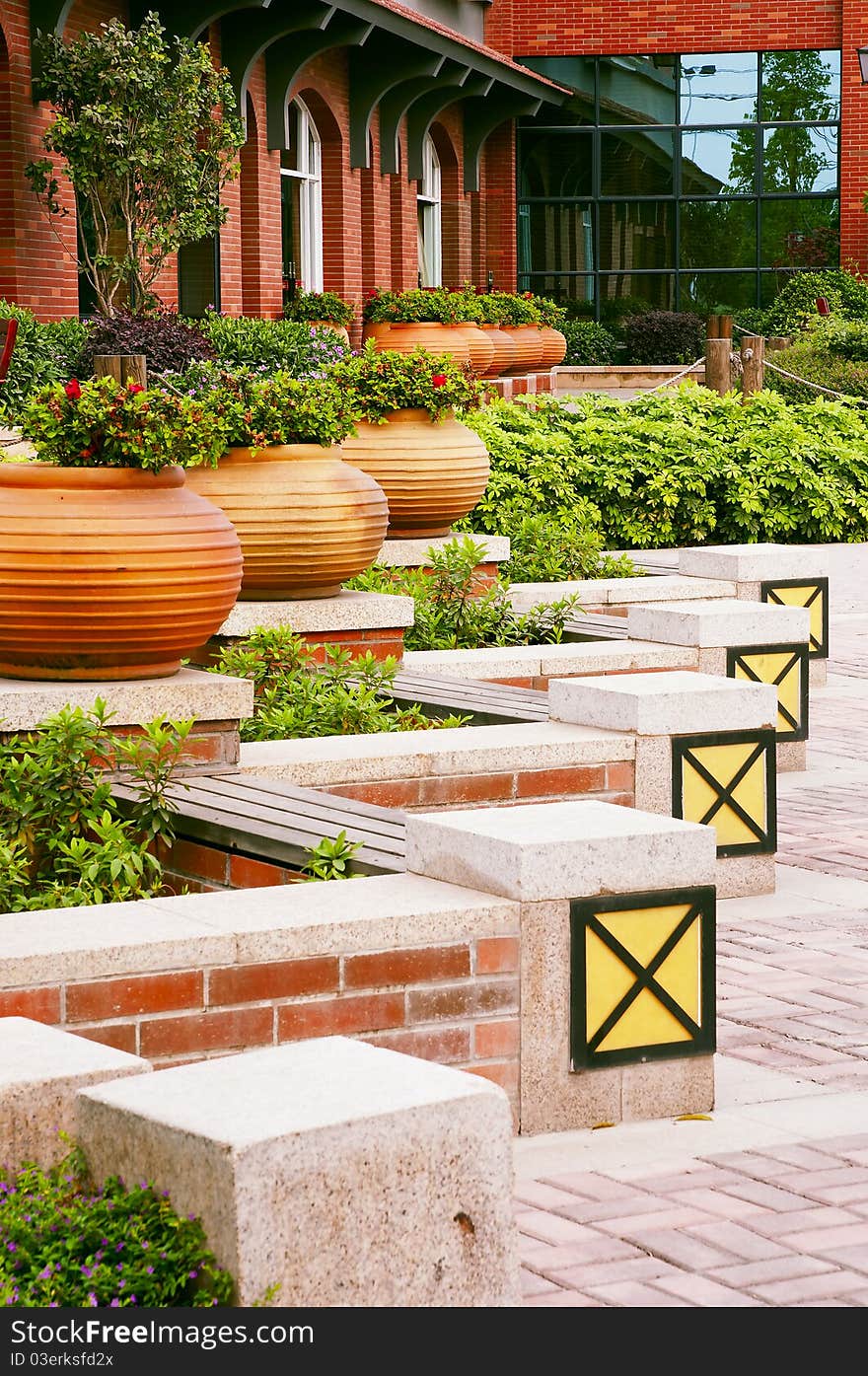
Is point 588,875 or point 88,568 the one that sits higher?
point 88,568

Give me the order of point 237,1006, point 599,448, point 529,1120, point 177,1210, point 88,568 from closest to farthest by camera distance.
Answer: point 177,1210 → point 237,1006 → point 529,1120 → point 88,568 → point 599,448

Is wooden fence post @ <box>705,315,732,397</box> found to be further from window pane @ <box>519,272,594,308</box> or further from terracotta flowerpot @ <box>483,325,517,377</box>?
window pane @ <box>519,272,594,308</box>

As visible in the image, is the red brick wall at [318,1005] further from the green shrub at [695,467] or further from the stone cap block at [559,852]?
the green shrub at [695,467]

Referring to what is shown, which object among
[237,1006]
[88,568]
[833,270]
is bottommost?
[237,1006]

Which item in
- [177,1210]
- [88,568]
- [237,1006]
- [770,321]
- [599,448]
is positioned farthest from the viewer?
[770,321]

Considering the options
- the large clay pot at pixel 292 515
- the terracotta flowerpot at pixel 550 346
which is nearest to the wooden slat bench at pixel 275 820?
the large clay pot at pixel 292 515

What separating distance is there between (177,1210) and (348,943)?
1289mm

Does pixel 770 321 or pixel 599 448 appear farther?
pixel 770 321

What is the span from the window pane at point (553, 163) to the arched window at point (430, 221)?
315 centimetres

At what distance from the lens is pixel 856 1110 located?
4.67m

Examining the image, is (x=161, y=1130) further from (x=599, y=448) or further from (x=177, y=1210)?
(x=599, y=448)

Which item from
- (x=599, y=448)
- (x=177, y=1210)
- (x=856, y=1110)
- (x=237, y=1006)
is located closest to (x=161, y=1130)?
(x=177, y=1210)

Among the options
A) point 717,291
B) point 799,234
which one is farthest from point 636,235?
point 799,234

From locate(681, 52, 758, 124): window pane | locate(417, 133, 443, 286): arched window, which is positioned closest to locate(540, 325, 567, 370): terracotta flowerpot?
locate(417, 133, 443, 286): arched window
